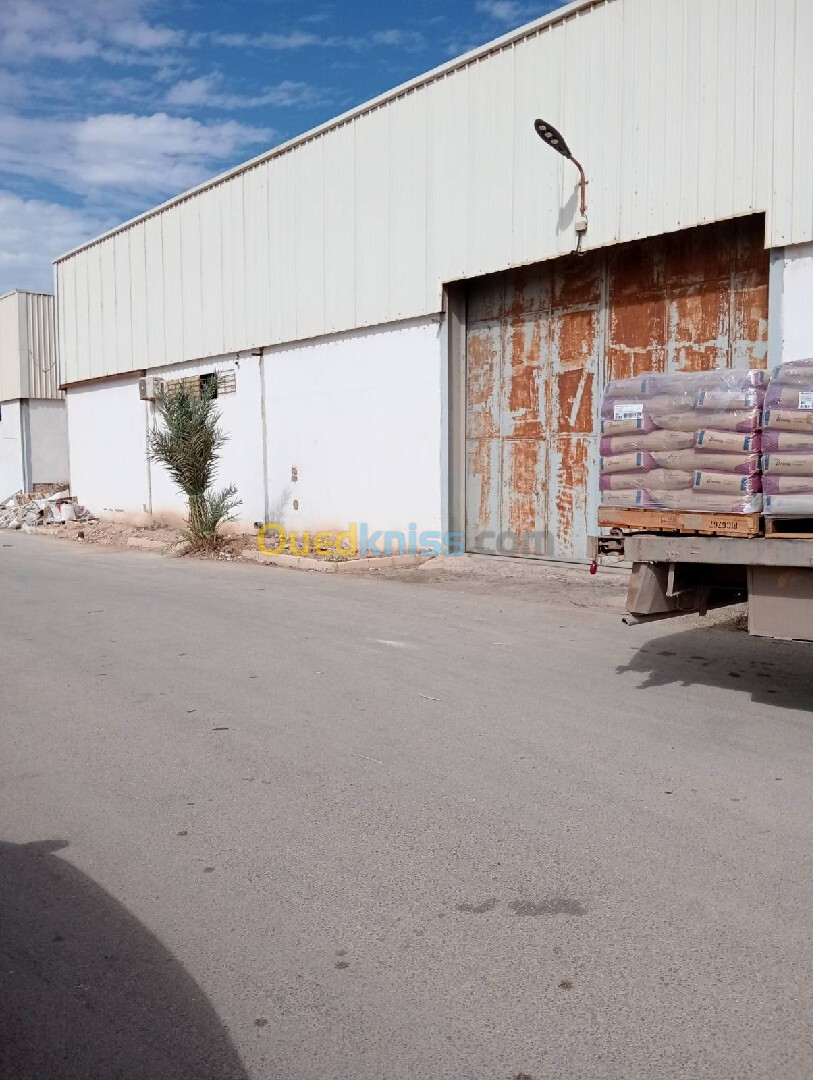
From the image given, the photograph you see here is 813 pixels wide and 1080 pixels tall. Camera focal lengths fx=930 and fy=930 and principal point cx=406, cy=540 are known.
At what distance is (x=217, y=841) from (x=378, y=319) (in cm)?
1237

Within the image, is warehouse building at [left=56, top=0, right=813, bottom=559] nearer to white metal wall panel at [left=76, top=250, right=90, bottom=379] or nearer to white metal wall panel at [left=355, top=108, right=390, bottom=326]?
white metal wall panel at [left=355, top=108, right=390, bottom=326]

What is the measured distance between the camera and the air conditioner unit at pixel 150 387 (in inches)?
848

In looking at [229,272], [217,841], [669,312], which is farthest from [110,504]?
[217,841]

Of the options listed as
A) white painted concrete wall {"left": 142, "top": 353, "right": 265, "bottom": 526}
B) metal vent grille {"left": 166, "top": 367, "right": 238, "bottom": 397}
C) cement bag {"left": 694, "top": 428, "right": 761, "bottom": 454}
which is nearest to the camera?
cement bag {"left": 694, "top": 428, "right": 761, "bottom": 454}

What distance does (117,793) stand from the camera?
4.65 metres

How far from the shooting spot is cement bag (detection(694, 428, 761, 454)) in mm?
5461

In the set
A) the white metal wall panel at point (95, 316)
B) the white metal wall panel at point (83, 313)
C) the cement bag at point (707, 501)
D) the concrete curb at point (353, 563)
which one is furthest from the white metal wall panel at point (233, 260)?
the cement bag at point (707, 501)

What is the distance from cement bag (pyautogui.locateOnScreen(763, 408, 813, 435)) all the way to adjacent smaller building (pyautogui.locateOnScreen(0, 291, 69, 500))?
29426 mm

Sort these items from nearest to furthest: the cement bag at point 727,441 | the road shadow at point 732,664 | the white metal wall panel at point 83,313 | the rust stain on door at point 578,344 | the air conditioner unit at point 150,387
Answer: the cement bag at point 727,441
the road shadow at point 732,664
the rust stain on door at point 578,344
the air conditioner unit at point 150,387
the white metal wall panel at point 83,313

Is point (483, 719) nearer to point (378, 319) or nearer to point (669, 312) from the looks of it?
point (669, 312)

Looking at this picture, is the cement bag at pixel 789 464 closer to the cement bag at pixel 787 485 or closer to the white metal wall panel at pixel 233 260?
the cement bag at pixel 787 485

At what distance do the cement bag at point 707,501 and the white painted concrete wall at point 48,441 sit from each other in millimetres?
28713

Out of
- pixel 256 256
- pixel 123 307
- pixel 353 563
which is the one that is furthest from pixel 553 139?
pixel 123 307

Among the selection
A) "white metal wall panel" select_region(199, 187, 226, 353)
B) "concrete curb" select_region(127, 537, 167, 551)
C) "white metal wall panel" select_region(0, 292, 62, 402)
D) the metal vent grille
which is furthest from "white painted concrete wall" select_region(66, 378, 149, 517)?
"white metal wall panel" select_region(0, 292, 62, 402)
